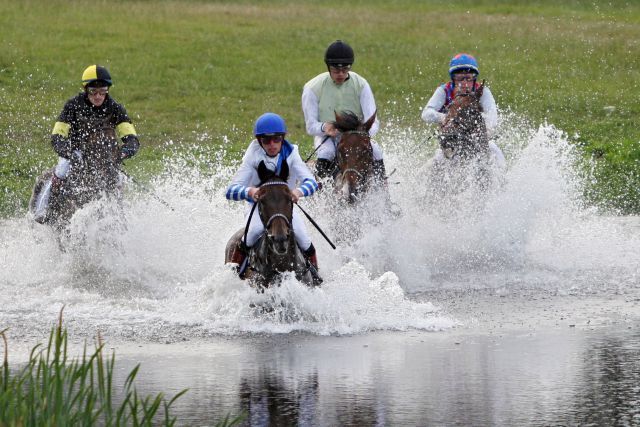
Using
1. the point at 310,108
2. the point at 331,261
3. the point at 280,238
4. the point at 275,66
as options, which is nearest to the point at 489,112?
the point at 310,108

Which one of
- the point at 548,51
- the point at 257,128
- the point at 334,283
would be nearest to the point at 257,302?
the point at 334,283

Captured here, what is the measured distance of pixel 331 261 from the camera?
1444 cm

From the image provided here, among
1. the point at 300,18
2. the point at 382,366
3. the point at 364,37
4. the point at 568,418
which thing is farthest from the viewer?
the point at 300,18

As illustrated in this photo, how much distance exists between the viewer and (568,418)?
27.7ft

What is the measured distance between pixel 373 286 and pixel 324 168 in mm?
3090

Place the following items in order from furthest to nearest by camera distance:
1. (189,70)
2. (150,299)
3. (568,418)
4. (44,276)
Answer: (189,70), (44,276), (150,299), (568,418)

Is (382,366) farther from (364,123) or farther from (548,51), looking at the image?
(548,51)

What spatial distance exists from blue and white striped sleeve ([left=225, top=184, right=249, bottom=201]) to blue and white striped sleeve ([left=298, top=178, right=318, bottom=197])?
48 cm

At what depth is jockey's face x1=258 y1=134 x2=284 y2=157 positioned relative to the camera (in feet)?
40.8

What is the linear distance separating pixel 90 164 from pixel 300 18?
1069 inches

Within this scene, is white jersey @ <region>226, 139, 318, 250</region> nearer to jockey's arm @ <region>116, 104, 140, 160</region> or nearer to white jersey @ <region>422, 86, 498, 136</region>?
jockey's arm @ <region>116, 104, 140, 160</region>

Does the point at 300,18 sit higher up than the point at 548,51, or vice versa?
the point at 300,18

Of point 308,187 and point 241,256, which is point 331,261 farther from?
point 308,187

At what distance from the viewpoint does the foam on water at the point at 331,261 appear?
468 inches
